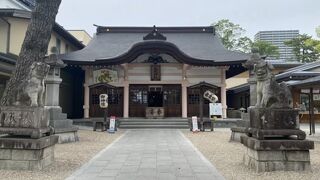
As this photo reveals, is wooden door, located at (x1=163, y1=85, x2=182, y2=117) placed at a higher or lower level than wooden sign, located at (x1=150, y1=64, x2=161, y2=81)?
lower

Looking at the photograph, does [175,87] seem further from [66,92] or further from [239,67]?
[66,92]

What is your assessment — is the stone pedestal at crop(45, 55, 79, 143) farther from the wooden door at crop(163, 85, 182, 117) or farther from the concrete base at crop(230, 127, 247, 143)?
the wooden door at crop(163, 85, 182, 117)

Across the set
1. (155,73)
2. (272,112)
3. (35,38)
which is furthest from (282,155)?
(155,73)

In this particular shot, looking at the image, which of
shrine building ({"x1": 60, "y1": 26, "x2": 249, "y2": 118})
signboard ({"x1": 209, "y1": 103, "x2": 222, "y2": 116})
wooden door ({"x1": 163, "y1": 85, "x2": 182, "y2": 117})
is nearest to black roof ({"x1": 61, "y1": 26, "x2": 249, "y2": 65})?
shrine building ({"x1": 60, "y1": 26, "x2": 249, "y2": 118})

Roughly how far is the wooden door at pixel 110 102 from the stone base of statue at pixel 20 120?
53.6 ft

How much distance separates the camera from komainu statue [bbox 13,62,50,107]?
711 cm

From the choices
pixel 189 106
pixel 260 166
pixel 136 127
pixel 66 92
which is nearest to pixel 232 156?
pixel 260 166

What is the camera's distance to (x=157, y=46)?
22656 millimetres

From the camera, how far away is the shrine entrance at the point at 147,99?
2373 centimetres

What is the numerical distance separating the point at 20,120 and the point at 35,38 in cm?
353

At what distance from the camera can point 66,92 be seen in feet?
80.7

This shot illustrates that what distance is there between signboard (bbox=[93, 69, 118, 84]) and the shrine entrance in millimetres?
1442

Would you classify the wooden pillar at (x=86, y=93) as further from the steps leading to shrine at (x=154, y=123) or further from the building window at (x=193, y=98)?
the building window at (x=193, y=98)

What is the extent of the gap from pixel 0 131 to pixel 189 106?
57.3 ft
